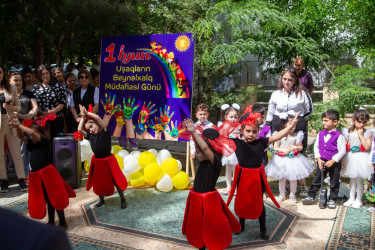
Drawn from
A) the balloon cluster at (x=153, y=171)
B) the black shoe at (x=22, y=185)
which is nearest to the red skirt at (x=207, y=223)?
the balloon cluster at (x=153, y=171)

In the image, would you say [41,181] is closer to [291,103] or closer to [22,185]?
[22,185]

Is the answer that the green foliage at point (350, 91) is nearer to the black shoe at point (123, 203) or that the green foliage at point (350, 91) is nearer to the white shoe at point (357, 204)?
the white shoe at point (357, 204)

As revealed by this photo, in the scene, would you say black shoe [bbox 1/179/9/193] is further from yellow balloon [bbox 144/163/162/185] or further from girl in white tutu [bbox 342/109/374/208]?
girl in white tutu [bbox 342/109/374/208]

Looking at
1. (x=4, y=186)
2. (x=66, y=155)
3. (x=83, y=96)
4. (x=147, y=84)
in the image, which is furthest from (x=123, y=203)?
(x=83, y=96)

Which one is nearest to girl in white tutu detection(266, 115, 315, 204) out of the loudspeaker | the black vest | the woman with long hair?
the loudspeaker

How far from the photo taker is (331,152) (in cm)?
450

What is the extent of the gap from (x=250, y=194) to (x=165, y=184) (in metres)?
1.72

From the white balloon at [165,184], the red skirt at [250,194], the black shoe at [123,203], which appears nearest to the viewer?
the red skirt at [250,194]

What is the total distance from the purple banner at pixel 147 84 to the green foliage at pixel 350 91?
2.06 m

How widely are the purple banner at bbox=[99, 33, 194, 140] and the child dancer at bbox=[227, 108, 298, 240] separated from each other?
2.10 m

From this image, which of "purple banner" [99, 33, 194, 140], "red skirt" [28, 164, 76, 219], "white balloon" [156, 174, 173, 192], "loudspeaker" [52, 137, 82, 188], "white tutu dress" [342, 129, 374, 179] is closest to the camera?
"red skirt" [28, 164, 76, 219]

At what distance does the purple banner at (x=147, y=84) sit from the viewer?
5.64 m

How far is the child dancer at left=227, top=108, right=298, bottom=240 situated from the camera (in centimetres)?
352

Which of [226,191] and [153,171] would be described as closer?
[153,171]
